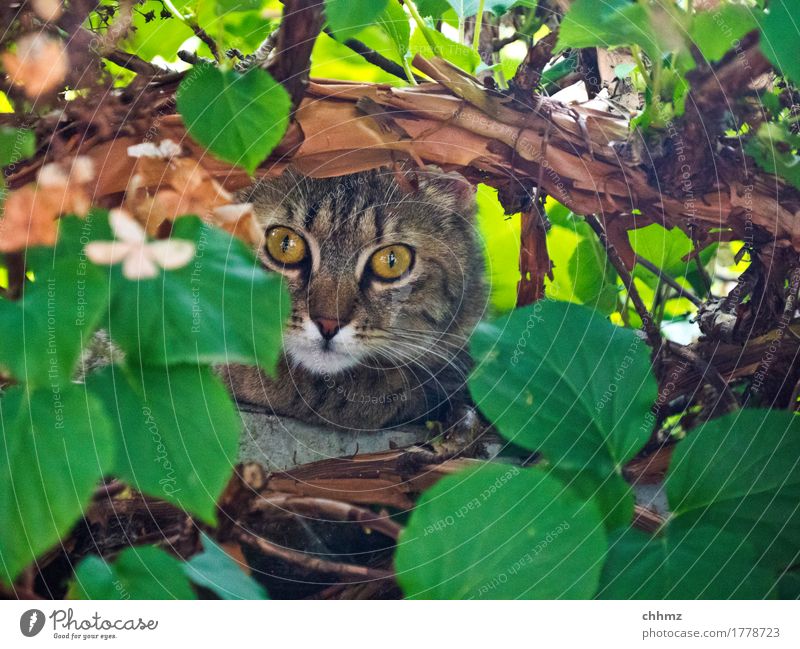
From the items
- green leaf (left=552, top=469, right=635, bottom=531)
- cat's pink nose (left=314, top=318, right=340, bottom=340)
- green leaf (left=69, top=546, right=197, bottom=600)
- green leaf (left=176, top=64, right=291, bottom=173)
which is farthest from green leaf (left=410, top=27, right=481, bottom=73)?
green leaf (left=69, top=546, right=197, bottom=600)

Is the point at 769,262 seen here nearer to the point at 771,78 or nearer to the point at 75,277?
the point at 771,78

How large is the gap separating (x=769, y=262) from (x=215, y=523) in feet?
1.63

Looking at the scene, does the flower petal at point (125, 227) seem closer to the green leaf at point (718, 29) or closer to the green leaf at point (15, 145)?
the green leaf at point (15, 145)

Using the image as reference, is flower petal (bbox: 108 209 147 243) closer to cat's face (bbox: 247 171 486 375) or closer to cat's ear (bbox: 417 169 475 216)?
cat's face (bbox: 247 171 486 375)

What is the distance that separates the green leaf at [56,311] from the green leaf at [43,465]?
0.7 inches

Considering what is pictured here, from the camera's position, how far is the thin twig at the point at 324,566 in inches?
23.2

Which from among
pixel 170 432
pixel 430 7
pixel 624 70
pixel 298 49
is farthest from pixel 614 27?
pixel 170 432

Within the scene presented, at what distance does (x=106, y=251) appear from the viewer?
1.82 ft

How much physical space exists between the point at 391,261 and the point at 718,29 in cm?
32

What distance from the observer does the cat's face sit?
598mm

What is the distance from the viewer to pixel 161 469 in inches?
22.1

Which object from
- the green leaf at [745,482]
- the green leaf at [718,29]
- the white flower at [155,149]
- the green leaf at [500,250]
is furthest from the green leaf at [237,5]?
the green leaf at [745,482]

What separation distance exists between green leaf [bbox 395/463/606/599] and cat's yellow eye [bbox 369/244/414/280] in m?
0.17

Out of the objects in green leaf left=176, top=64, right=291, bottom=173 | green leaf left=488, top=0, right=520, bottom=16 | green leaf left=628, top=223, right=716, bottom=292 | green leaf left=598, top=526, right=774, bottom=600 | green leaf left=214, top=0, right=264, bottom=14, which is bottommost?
green leaf left=598, top=526, right=774, bottom=600
